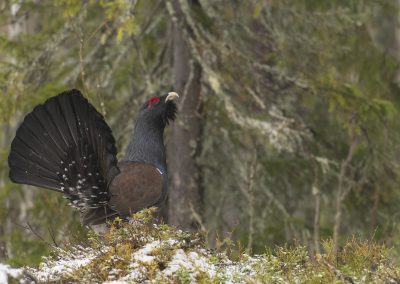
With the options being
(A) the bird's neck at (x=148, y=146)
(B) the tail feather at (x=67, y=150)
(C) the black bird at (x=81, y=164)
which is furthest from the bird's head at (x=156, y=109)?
(B) the tail feather at (x=67, y=150)

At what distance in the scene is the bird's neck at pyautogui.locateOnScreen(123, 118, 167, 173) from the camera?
25.3 feet

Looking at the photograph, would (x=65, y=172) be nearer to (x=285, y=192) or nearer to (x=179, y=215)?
(x=179, y=215)

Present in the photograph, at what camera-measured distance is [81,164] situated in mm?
6828

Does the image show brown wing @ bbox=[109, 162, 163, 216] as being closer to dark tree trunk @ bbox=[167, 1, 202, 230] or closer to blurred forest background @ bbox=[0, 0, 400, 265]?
blurred forest background @ bbox=[0, 0, 400, 265]

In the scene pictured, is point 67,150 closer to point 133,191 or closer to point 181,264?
point 133,191

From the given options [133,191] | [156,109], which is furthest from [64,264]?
[156,109]

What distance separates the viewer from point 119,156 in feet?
33.3

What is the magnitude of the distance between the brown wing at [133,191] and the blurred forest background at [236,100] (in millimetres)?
2119

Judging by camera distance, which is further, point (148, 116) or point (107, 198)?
point (148, 116)

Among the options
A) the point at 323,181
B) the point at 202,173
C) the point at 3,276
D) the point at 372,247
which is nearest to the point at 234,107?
the point at 202,173

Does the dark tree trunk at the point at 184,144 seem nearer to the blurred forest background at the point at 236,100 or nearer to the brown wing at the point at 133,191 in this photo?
the blurred forest background at the point at 236,100

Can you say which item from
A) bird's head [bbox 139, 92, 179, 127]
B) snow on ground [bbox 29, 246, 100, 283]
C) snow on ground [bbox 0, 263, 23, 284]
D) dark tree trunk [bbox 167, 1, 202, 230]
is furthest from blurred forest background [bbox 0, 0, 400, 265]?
snow on ground [bbox 0, 263, 23, 284]

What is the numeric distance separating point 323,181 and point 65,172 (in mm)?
6183

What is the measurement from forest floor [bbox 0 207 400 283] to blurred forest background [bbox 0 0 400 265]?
371cm
